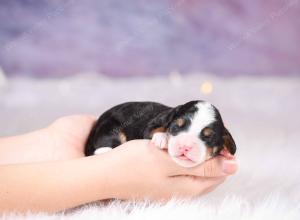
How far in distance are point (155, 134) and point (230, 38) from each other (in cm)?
204

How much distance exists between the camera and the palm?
2537mm

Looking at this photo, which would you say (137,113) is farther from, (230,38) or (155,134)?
(230,38)

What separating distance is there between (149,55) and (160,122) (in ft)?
6.12

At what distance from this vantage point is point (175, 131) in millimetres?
2061

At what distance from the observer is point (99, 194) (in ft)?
6.57

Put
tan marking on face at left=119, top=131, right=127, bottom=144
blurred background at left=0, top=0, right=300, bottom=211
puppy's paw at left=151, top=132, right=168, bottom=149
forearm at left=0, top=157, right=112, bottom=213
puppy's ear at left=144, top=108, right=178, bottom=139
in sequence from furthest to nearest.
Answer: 1. blurred background at left=0, top=0, right=300, bottom=211
2. tan marking on face at left=119, top=131, right=127, bottom=144
3. puppy's ear at left=144, top=108, right=178, bottom=139
4. puppy's paw at left=151, top=132, right=168, bottom=149
5. forearm at left=0, top=157, right=112, bottom=213

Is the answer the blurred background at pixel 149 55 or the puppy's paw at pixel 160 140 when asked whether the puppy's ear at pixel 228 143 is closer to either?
the puppy's paw at pixel 160 140

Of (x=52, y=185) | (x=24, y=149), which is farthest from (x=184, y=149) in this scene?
(x=24, y=149)

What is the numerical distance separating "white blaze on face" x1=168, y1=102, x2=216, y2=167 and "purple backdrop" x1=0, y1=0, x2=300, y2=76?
6.35ft

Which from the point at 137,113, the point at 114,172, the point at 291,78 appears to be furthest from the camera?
the point at 291,78

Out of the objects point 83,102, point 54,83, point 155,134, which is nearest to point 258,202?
point 155,134

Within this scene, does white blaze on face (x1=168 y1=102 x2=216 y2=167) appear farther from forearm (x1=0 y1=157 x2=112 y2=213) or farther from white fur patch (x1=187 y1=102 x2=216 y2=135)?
forearm (x1=0 y1=157 x2=112 y2=213)

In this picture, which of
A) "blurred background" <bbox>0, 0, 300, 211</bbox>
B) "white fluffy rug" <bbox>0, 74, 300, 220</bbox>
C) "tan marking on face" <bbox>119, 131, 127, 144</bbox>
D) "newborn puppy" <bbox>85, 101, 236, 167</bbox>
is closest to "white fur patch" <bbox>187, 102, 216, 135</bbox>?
"newborn puppy" <bbox>85, 101, 236, 167</bbox>

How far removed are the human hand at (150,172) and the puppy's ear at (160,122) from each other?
160 millimetres
